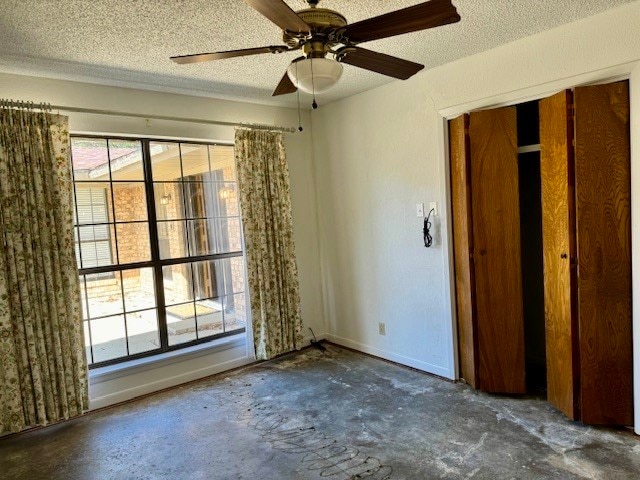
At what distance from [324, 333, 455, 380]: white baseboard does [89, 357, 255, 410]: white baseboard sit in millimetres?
934

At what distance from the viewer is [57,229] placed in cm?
295

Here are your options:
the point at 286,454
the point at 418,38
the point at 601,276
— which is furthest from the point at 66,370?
the point at 601,276

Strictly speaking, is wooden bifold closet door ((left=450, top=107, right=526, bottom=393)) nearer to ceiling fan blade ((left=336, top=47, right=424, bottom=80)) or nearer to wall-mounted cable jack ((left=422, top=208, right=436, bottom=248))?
wall-mounted cable jack ((left=422, top=208, right=436, bottom=248))

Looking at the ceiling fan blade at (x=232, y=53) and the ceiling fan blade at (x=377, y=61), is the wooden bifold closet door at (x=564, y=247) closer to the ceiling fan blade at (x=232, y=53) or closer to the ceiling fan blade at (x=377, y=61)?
the ceiling fan blade at (x=377, y=61)

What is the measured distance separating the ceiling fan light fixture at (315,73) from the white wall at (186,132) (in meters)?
2.10

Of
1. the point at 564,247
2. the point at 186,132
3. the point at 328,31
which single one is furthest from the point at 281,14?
the point at 186,132

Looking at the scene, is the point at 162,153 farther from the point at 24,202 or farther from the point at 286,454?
the point at 286,454

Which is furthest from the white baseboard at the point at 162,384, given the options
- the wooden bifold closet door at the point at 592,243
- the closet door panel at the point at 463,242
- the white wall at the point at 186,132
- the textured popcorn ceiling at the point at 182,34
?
the wooden bifold closet door at the point at 592,243

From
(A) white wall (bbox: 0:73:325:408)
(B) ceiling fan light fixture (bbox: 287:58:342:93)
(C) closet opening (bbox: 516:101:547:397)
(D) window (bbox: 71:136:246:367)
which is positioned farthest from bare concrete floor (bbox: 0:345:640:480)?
(B) ceiling fan light fixture (bbox: 287:58:342:93)

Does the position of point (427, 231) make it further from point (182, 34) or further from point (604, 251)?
point (182, 34)

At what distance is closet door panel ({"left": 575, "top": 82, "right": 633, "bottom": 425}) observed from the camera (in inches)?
96.3

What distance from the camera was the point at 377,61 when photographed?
204 cm

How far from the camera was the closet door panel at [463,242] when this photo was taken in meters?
3.08

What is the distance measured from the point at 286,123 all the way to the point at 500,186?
7.30 ft
